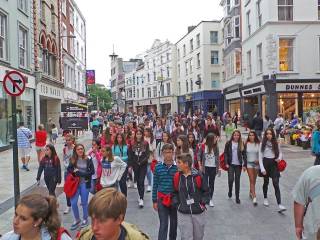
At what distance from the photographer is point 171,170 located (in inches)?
225

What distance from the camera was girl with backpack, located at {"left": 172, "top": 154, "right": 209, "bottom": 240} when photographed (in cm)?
495

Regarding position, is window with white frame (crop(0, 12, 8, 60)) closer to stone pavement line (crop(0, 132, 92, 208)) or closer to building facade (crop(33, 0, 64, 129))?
building facade (crop(33, 0, 64, 129))

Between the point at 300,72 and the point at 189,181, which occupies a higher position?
the point at 300,72

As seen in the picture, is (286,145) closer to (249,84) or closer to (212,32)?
(249,84)

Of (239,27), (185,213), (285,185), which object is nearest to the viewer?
(185,213)

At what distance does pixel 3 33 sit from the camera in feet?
63.7

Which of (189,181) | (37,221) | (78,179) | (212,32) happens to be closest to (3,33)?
(78,179)

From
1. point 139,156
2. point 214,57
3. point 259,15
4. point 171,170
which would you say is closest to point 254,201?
point 139,156

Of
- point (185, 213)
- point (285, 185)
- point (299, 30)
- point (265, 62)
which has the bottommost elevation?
point (285, 185)

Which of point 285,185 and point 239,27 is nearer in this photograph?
point 285,185

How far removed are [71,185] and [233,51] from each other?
31078 millimetres

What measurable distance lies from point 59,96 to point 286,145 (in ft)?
64.8

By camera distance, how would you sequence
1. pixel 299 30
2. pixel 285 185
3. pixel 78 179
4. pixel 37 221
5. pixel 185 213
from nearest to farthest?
1. pixel 37 221
2. pixel 185 213
3. pixel 78 179
4. pixel 285 185
5. pixel 299 30

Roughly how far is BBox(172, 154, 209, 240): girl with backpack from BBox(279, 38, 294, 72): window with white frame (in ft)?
81.3
